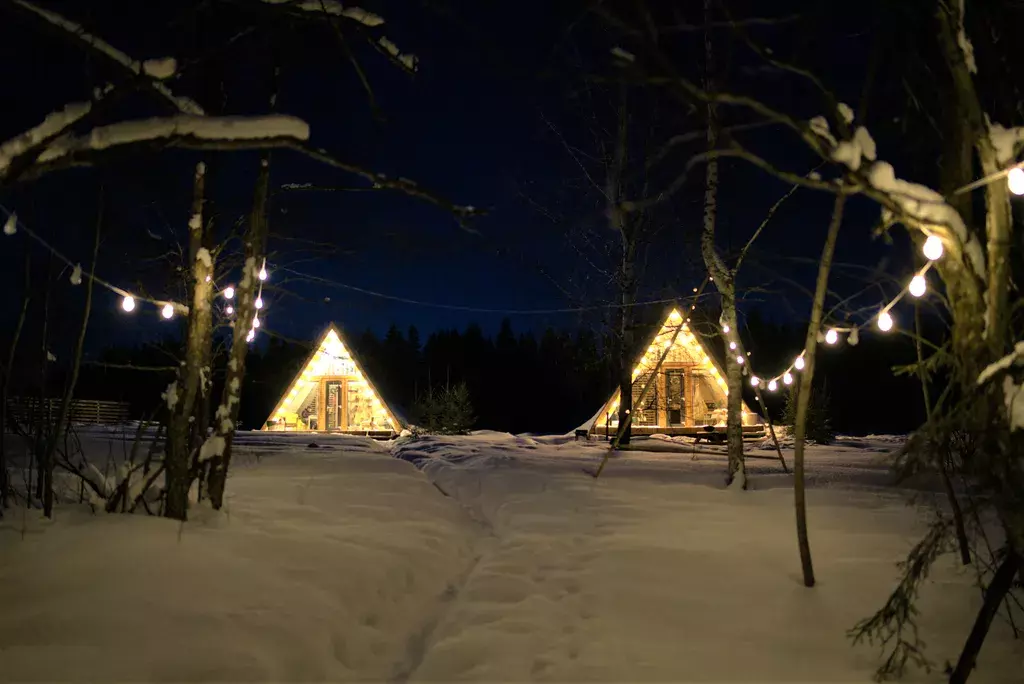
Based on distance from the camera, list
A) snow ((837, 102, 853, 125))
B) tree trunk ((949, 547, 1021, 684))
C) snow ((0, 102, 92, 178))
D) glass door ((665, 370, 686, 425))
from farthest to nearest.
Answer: glass door ((665, 370, 686, 425))
snow ((837, 102, 853, 125))
tree trunk ((949, 547, 1021, 684))
snow ((0, 102, 92, 178))

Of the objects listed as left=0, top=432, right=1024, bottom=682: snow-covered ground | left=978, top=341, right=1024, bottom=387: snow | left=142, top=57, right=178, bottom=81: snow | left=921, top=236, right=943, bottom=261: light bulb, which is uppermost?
left=142, top=57, right=178, bottom=81: snow

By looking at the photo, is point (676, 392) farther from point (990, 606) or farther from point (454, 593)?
point (990, 606)

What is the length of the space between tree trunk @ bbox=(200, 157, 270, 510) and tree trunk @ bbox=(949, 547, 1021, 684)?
5.54 m

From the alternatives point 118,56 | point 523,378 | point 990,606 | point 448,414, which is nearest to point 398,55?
Answer: point 118,56

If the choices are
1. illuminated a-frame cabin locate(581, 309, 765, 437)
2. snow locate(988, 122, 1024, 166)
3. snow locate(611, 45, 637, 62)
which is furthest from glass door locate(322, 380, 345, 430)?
snow locate(988, 122, 1024, 166)

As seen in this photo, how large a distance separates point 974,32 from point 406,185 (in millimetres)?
3350

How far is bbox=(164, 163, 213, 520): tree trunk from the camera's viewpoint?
5.42 m

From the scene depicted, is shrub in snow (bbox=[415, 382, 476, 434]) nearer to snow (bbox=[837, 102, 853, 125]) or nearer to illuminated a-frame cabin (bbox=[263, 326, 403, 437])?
illuminated a-frame cabin (bbox=[263, 326, 403, 437])

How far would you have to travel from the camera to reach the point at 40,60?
4707 mm

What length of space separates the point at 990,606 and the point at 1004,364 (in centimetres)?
106

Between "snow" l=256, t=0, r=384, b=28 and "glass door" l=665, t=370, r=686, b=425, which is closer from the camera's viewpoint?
"snow" l=256, t=0, r=384, b=28

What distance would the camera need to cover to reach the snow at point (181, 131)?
2631mm

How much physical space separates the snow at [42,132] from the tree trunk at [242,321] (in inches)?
143

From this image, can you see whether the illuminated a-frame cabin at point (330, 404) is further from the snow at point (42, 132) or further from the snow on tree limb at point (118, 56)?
the snow at point (42, 132)
